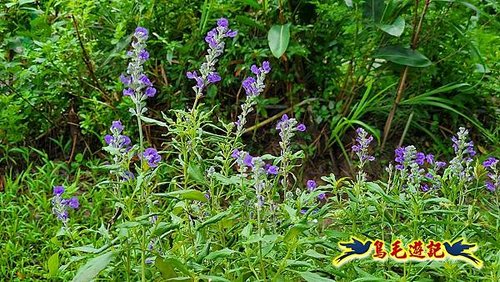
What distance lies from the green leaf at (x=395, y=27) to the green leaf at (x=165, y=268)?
5.49ft

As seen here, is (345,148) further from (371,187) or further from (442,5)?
(371,187)

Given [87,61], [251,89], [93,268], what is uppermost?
[251,89]

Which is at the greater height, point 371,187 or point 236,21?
point 371,187

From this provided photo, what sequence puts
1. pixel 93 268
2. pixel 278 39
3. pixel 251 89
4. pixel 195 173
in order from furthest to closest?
pixel 278 39, pixel 251 89, pixel 195 173, pixel 93 268

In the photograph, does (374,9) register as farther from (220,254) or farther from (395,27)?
(220,254)

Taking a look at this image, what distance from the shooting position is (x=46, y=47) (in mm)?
3180

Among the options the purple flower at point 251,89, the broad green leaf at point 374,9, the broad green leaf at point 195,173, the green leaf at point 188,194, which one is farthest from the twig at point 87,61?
the green leaf at point 188,194

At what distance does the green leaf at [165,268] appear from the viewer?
1.68 meters

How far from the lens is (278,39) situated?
3.05 meters

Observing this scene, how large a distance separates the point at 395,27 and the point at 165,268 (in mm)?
1741

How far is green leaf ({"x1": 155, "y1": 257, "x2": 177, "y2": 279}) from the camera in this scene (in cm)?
168

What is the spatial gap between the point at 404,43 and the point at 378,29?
142 millimetres

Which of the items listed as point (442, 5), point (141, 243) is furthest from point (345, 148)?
point (141, 243)

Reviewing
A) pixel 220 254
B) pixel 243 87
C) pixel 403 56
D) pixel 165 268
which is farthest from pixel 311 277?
pixel 403 56
